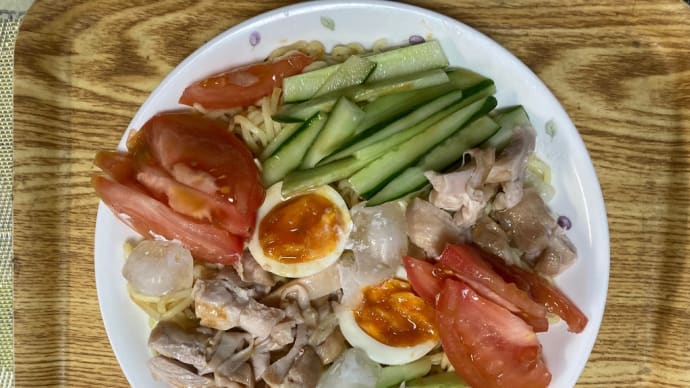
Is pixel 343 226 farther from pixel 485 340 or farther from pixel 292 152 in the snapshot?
pixel 485 340

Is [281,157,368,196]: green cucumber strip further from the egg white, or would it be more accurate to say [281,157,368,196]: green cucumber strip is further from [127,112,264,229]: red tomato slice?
the egg white

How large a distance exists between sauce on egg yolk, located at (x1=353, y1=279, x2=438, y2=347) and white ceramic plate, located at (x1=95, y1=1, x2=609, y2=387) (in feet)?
1.92

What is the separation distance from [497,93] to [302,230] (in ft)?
3.65

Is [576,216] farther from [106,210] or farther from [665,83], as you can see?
[106,210]

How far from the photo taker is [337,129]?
8.30 ft

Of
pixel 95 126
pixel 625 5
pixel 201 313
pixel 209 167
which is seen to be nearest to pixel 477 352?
pixel 201 313

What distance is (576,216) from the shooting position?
2.71 m

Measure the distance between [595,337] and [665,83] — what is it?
1.28m

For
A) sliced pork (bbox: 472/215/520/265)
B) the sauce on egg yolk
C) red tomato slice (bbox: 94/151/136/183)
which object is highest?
red tomato slice (bbox: 94/151/136/183)

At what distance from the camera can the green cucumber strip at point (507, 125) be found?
2645mm

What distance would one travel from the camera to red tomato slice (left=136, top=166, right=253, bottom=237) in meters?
2.53

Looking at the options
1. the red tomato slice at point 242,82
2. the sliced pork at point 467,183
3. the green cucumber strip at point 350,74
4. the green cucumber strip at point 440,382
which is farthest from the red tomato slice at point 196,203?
the green cucumber strip at point 440,382

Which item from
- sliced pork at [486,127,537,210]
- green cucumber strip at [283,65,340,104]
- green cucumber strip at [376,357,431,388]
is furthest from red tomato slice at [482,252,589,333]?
green cucumber strip at [283,65,340,104]

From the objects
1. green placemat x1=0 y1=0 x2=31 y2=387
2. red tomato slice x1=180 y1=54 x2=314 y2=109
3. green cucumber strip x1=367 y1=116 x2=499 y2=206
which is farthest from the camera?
green placemat x1=0 y1=0 x2=31 y2=387
